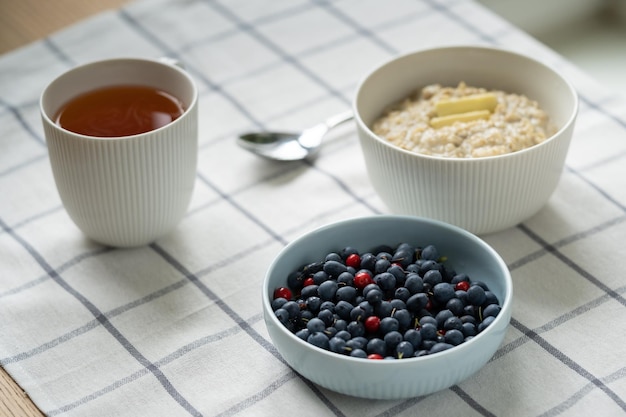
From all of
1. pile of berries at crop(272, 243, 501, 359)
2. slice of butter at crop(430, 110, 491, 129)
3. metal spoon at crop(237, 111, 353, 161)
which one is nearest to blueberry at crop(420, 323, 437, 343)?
pile of berries at crop(272, 243, 501, 359)

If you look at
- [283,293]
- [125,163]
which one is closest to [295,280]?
[283,293]

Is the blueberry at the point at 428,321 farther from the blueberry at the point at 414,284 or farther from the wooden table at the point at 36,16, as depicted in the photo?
the wooden table at the point at 36,16

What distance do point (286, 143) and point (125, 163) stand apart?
34 centimetres

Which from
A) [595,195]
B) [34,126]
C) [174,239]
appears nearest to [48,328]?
[174,239]

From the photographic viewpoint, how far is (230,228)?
4.20 feet

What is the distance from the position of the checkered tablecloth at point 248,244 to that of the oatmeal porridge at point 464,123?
114 millimetres

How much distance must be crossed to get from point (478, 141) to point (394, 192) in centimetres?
13

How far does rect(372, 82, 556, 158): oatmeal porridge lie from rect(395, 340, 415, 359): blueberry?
12.6 inches

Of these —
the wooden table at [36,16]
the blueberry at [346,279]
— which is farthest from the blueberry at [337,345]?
the wooden table at [36,16]

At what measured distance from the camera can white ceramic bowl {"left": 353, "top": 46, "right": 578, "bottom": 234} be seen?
1.15 metres

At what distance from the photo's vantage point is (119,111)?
120 centimetres

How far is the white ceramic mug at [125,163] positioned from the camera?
1128 mm

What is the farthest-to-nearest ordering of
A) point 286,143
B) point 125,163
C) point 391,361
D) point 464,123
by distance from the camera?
point 286,143 < point 464,123 < point 125,163 < point 391,361

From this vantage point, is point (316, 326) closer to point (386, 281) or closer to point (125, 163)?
point (386, 281)
